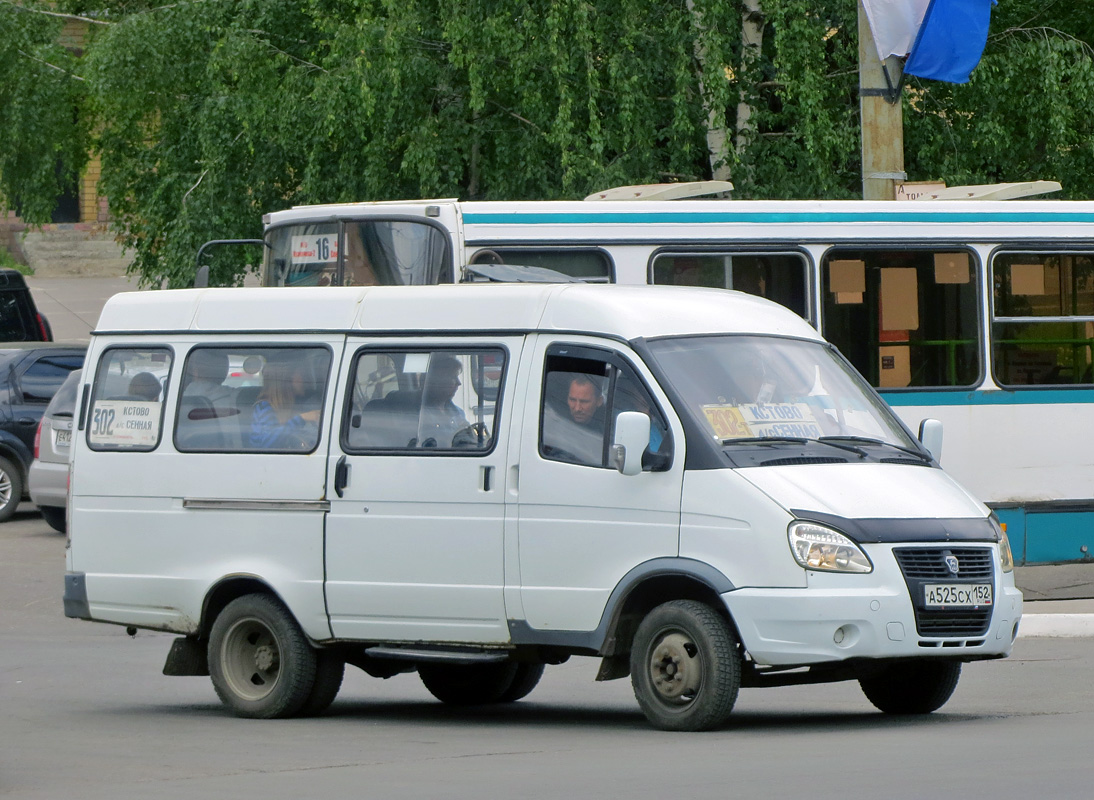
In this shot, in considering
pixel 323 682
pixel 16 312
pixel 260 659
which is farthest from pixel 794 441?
pixel 16 312

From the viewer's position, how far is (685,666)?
8859mm

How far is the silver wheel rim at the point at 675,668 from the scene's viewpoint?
29.0 feet

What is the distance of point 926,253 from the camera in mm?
14969

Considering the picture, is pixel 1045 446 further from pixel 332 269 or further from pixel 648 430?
pixel 648 430

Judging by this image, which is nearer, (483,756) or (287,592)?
(483,756)

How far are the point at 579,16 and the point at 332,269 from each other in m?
6.56

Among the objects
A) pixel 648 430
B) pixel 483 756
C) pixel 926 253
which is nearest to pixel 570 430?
pixel 648 430

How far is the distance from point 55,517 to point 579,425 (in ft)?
37.7

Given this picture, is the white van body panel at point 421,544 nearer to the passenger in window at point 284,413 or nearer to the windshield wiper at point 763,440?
the passenger in window at point 284,413

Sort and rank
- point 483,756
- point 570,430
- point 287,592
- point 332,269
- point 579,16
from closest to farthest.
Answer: point 483,756
point 570,430
point 287,592
point 332,269
point 579,16

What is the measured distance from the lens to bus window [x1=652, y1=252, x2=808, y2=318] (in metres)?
14.5

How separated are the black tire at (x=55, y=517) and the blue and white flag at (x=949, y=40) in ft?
30.1

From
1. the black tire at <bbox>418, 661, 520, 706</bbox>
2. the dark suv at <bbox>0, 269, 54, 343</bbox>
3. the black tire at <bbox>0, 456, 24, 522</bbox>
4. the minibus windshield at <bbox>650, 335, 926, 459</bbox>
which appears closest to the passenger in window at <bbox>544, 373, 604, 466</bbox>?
the minibus windshield at <bbox>650, 335, 926, 459</bbox>

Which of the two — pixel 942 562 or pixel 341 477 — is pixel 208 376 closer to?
pixel 341 477
